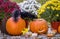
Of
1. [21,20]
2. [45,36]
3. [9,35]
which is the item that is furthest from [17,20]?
[45,36]

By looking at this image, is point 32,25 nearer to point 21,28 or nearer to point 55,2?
point 21,28

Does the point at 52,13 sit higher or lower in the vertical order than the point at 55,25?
higher

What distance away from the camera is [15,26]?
98.2 inches

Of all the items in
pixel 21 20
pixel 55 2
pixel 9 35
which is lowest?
pixel 9 35

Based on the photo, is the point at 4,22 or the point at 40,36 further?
the point at 4,22

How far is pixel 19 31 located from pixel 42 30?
0.86 ft

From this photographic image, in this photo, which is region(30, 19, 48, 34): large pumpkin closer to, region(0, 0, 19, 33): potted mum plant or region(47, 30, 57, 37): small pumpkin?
region(47, 30, 57, 37): small pumpkin

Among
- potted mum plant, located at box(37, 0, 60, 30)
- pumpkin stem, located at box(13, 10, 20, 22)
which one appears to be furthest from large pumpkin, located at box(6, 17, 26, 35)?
potted mum plant, located at box(37, 0, 60, 30)

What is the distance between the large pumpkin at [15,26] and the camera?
2.49 meters

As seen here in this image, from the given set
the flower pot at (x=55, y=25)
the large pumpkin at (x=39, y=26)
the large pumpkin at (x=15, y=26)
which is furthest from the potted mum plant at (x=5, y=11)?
the flower pot at (x=55, y=25)

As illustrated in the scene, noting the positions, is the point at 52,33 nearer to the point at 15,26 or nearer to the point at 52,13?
the point at 52,13

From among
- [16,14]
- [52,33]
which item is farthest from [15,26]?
[52,33]

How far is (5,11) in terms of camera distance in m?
2.65

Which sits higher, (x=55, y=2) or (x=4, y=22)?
(x=55, y=2)
